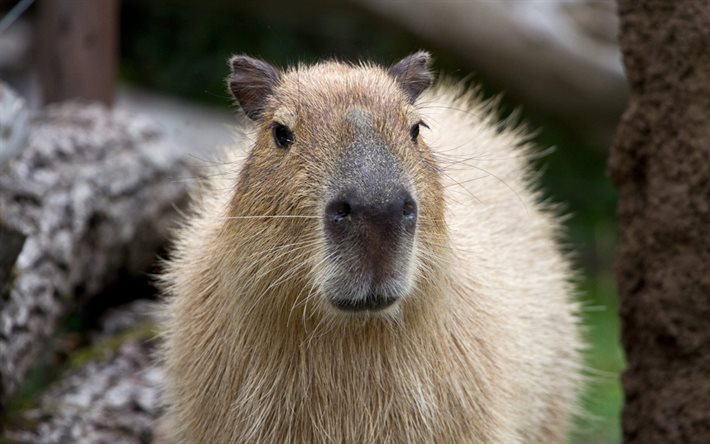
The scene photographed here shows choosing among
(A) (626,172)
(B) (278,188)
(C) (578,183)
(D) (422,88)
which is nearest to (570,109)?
(C) (578,183)

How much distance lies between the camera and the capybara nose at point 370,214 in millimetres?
3314

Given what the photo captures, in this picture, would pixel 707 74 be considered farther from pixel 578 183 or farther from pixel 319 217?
pixel 578 183

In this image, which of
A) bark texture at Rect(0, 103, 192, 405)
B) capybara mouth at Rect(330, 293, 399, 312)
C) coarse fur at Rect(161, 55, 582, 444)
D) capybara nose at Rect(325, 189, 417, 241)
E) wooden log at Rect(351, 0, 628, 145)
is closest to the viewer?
capybara nose at Rect(325, 189, 417, 241)

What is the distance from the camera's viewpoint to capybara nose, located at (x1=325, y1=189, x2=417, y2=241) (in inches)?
130

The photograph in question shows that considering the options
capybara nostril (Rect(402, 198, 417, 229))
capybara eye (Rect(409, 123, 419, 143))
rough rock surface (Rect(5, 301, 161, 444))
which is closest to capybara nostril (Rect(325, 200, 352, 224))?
capybara nostril (Rect(402, 198, 417, 229))

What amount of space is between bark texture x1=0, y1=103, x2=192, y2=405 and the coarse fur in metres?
0.88

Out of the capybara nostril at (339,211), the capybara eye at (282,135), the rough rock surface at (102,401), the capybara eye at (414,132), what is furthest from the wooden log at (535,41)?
the capybara nostril at (339,211)

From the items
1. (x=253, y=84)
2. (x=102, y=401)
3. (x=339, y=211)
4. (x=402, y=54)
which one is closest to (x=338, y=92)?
(x=253, y=84)

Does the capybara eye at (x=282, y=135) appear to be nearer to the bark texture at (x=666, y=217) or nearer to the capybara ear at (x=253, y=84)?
the capybara ear at (x=253, y=84)

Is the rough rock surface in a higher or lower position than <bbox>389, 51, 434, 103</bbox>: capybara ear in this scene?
lower

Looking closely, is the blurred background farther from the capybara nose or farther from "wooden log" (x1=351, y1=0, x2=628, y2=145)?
the capybara nose

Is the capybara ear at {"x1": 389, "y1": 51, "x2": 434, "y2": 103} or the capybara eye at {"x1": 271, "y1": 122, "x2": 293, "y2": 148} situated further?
the capybara ear at {"x1": 389, "y1": 51, "x2": 434, "y2": 103}

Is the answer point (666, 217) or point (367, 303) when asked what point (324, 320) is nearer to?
point (367, 303)

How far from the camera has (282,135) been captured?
3766 mm
